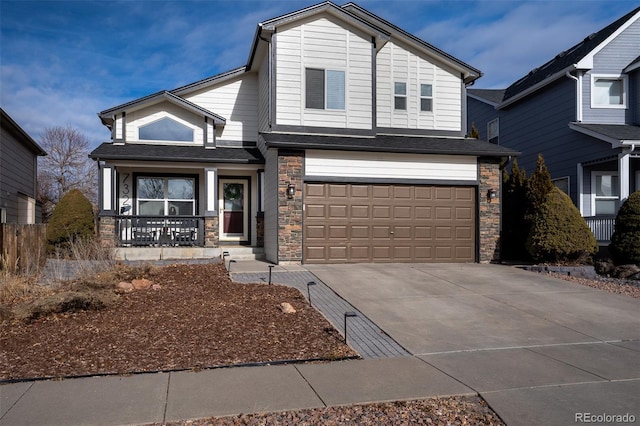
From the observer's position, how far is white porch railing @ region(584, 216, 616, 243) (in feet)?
49.6

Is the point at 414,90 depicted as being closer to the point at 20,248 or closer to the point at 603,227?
the point at 603,227

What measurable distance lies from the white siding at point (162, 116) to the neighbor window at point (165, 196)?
4.28ft

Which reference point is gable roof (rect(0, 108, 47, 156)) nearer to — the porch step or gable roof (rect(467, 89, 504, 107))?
the porch step

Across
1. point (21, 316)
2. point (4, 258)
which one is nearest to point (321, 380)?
point (21, 316)

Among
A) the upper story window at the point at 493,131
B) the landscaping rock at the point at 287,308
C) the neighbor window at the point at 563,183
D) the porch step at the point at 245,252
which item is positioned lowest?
the landscaping rock at the point at 287,308

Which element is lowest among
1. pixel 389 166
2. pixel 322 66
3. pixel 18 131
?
pixel 389 166

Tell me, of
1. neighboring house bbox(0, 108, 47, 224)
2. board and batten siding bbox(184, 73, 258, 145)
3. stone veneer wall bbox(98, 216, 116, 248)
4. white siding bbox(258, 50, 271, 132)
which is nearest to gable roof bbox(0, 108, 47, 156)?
neighboring house bbox(0, 108, 47, 224)

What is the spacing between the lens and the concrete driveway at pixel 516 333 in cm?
450

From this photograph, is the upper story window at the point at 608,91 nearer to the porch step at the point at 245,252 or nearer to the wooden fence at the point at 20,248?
the porch step at the point at 245,252

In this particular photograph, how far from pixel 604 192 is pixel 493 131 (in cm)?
677

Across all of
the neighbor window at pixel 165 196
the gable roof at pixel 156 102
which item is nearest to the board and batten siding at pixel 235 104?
the gable roof at pixel 156 102

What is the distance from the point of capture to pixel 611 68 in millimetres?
16641

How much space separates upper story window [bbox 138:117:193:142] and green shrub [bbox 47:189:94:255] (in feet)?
9.42

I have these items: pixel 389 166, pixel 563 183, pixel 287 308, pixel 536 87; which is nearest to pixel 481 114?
pixel 536 87
